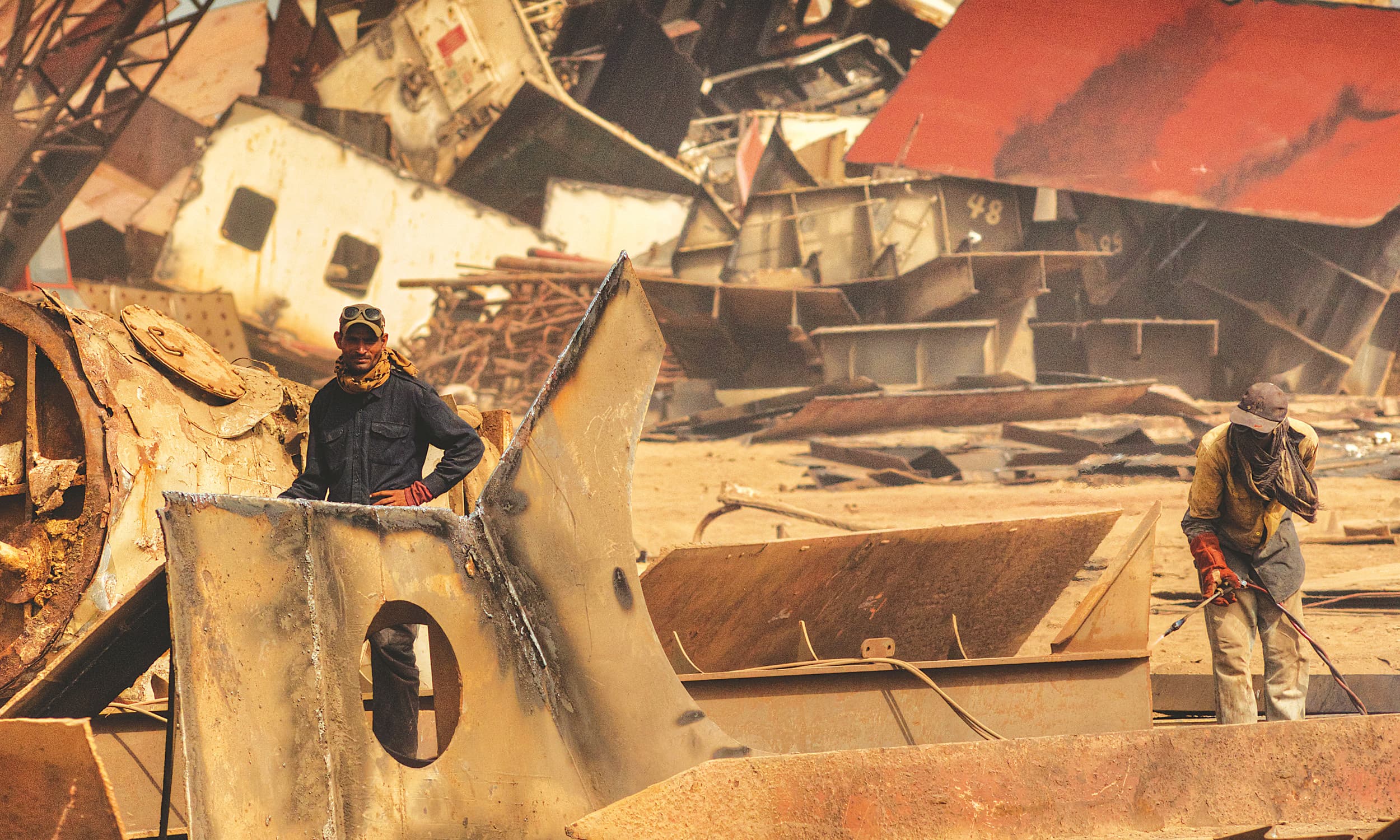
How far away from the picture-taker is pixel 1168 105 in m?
15.7

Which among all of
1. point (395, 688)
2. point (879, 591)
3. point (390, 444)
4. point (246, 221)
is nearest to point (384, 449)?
point (390, 444)

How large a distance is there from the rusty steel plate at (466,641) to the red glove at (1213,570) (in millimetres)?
2055

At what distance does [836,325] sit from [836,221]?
5.35 ft

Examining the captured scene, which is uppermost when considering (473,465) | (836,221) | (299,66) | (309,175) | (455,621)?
(299,66)

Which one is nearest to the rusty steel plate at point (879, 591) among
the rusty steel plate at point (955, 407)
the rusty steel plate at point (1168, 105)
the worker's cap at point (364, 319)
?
the worker's cap at point (364, 319)

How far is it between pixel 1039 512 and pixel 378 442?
6788mm

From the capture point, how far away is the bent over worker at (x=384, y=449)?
331 cm

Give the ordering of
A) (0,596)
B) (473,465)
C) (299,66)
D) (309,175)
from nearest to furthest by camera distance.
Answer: (473,465) < (0,596) < (309,175) < (299,66)

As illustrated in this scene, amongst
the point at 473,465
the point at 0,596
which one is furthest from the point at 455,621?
the point at 0,596

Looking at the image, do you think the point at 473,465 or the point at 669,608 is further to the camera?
the point at 669,608

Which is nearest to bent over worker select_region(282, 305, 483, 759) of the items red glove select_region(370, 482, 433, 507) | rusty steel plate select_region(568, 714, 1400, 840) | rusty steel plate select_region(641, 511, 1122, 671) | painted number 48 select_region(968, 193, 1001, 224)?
red glove select_region(370, 482, 433, 507)

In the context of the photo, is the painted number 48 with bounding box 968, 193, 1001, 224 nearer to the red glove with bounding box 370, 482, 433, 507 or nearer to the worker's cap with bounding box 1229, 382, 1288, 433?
the worker's cap with bounding box 1229, 382, 1288, 433

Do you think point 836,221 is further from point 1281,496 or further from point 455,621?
point 455,621

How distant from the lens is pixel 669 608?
175 inches
